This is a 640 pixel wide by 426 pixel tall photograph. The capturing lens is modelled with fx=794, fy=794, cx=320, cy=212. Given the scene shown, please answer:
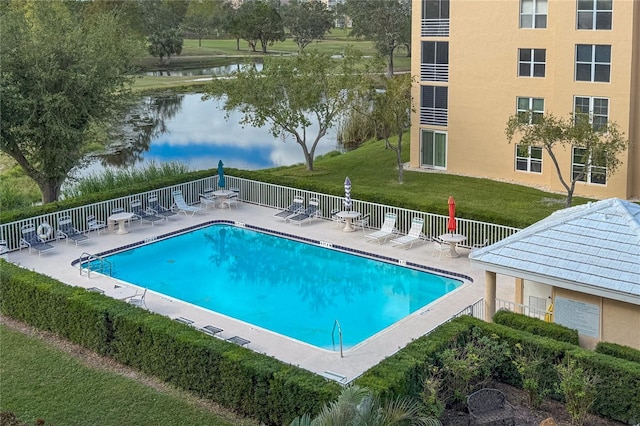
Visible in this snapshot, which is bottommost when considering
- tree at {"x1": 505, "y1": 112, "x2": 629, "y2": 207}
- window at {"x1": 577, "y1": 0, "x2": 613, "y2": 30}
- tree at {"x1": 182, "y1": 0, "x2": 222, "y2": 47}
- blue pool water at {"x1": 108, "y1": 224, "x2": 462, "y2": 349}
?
blue pool water at {"x1": 108, "y1": 224, "x2": 462, "y2": 349}

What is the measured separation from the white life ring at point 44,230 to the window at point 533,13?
18345 millimetres

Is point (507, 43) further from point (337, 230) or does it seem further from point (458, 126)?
point (337, 230)

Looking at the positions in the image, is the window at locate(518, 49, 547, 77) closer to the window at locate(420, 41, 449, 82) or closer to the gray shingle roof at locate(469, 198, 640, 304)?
the window at locate(420, 41, 449, 82)

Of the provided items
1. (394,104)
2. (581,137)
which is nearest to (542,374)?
(581,137)

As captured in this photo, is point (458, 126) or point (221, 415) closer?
point (221, 415)

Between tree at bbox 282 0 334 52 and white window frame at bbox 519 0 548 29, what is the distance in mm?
60740

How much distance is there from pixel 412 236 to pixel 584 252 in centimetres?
833

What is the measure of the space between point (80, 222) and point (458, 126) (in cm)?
1551

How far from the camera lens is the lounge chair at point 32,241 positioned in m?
22.6

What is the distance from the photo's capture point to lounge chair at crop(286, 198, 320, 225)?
84.0ft

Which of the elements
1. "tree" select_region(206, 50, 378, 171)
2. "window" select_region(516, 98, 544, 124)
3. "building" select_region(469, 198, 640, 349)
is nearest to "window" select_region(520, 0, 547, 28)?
"window" select_region(516, 98, 544, 124)

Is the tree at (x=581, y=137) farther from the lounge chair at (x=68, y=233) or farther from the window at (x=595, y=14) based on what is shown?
the lounge chair at (x=68, y=233)

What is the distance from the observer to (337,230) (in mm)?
24812

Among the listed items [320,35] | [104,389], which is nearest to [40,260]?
[104,389]
